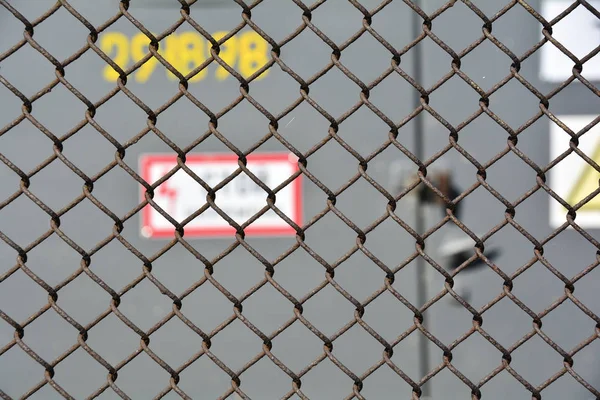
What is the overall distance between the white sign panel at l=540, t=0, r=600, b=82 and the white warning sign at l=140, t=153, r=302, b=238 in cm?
75

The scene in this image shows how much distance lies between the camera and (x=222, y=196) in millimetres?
2016

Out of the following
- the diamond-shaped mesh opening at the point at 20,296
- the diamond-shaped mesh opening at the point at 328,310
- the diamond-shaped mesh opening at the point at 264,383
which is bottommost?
the diamond-shaped mesh opening at the point at 20,296

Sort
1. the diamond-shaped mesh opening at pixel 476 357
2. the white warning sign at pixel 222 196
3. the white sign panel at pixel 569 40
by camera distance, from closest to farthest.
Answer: the white sign panel at pixel 569 40
the white warning sign at pixel 222 196
the diamond-shaped mesh opening at pixel 476 357

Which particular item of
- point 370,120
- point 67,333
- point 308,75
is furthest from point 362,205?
point 67,333

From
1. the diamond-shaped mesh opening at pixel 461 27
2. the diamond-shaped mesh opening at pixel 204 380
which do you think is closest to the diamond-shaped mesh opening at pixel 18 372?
the diamond-shaped mesh opening at pixel 204 380

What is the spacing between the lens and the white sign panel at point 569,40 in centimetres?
191

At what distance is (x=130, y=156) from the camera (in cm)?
207

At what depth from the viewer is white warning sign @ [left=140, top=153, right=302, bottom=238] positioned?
79.4 inches

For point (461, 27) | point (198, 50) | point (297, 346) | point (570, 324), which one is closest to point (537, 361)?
point (570, 324)

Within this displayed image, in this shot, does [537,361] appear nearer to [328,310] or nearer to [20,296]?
[328,310]

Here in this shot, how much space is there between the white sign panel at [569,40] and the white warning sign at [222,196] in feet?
2.45

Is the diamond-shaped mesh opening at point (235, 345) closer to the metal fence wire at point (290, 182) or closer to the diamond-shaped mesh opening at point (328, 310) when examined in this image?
the diamond-shaped mesh opening at point (328, 310)

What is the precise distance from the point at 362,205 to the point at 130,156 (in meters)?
0.66

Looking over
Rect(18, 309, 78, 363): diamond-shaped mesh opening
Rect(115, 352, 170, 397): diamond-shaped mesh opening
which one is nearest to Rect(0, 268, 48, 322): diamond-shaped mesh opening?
Rect(18, 309, 78, 363): diamond-shaped mesh opening
